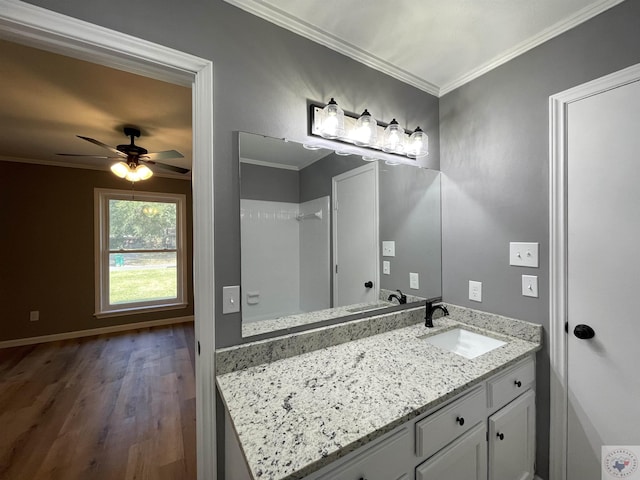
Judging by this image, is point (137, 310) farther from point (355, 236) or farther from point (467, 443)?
point (467, 443)

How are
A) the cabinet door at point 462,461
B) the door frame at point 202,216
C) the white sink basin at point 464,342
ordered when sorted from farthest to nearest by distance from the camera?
the white sink basin at point 464,342 → the door frame at point 202,216 → the cabinet door at point 462,461

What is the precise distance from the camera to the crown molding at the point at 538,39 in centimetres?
119

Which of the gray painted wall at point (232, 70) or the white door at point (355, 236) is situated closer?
the gray painted wall at point (232, 70)

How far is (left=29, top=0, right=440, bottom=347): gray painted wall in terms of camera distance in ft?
3.20

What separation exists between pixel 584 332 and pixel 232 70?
6.65 ft

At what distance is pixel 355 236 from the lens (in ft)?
5.40

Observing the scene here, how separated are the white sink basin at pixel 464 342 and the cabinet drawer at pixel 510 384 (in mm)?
174

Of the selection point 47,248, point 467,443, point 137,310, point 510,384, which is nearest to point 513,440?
point 510,384

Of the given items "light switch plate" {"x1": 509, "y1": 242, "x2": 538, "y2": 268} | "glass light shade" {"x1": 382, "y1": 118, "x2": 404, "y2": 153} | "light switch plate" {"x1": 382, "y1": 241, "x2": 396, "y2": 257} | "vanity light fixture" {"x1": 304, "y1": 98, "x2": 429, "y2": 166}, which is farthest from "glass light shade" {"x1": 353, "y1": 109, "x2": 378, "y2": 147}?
"light switch plate" {"x1": 509, "y1": 242, "x2": 538, "y2": 268}

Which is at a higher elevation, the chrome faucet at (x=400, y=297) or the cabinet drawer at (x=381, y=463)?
the chrome faucet at (x=400, y=297)

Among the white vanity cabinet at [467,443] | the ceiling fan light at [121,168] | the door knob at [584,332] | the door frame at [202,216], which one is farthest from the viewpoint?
the ceiling fan light at [121,168]

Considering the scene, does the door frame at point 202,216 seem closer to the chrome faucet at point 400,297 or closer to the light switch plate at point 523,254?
the chrome faucet at point 400,297

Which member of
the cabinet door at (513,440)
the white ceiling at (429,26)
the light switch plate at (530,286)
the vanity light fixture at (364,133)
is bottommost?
the cabinet door at (513,440)

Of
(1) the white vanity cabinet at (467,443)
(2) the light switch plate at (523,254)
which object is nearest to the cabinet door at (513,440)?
(1) the white vanity cabinet at (467,443)
